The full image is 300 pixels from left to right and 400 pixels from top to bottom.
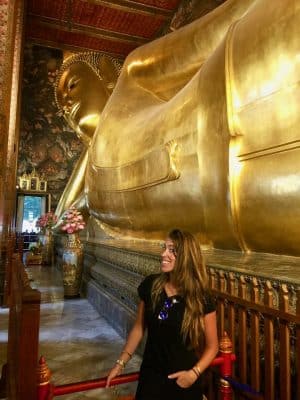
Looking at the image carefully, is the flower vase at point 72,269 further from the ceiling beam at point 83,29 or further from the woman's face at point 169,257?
the ceiling beam at point 83,29

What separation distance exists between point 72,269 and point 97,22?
6753 mm

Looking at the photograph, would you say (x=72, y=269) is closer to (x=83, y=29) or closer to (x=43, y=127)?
(x=83, y=29)

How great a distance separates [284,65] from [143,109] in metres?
1.80

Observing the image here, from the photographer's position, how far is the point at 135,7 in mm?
7352

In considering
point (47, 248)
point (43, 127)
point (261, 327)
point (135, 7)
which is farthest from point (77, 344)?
point (43, 127)

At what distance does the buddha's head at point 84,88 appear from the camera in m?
4.27

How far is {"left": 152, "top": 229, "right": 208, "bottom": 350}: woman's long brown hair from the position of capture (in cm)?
84

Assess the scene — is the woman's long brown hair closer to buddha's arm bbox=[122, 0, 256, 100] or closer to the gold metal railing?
the gold metal railing

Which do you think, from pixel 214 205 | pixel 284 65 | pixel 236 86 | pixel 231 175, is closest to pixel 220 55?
pixel 236 86

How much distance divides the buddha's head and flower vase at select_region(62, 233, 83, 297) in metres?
1.81

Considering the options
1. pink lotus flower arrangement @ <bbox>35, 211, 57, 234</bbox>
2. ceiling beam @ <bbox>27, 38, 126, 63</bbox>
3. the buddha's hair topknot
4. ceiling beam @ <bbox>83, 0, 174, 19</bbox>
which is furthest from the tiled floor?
ceiling beam @ <bbox>27, 38, 126, 63</bbox>

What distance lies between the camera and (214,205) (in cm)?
167

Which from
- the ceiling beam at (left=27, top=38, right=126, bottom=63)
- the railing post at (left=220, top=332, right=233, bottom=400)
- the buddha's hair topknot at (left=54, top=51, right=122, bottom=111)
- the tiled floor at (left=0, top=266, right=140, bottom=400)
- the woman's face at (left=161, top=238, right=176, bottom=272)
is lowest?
the tiled floor at (left=0, top=266, right=140, bottom=400)

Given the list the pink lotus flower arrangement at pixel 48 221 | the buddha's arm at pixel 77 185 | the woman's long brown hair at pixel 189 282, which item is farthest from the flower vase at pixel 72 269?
the pink lotus flower arrangement at pixel 48 221
